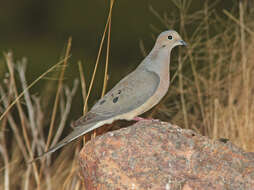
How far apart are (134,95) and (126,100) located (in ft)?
0.27

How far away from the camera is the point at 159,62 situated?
384 cm

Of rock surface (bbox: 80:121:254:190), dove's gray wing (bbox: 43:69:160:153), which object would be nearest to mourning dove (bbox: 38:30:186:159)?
dove's gray wing (bbox: 43:69:160:153)

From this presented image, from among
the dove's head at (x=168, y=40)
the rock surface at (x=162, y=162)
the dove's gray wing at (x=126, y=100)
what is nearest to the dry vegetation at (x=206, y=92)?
the dove's head at (x=168, y=40)

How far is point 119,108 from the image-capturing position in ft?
12.0

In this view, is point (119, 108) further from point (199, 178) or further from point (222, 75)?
point (222, 75)

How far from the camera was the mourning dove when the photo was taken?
11.6 ft

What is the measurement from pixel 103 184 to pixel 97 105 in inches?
31.5

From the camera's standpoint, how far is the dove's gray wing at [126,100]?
358 cm

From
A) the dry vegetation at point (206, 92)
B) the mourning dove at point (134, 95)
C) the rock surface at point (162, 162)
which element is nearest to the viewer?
the rock surface at point (162, 162)

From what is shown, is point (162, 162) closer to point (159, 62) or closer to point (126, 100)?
point (126, 100)

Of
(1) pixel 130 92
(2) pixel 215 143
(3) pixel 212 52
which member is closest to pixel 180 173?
(2) pixel 215 143

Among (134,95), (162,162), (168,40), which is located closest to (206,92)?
(168,40)

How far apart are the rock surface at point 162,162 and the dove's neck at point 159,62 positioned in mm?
643

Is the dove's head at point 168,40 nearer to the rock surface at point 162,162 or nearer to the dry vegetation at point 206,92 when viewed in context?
the dry vegetation at point 206,92
